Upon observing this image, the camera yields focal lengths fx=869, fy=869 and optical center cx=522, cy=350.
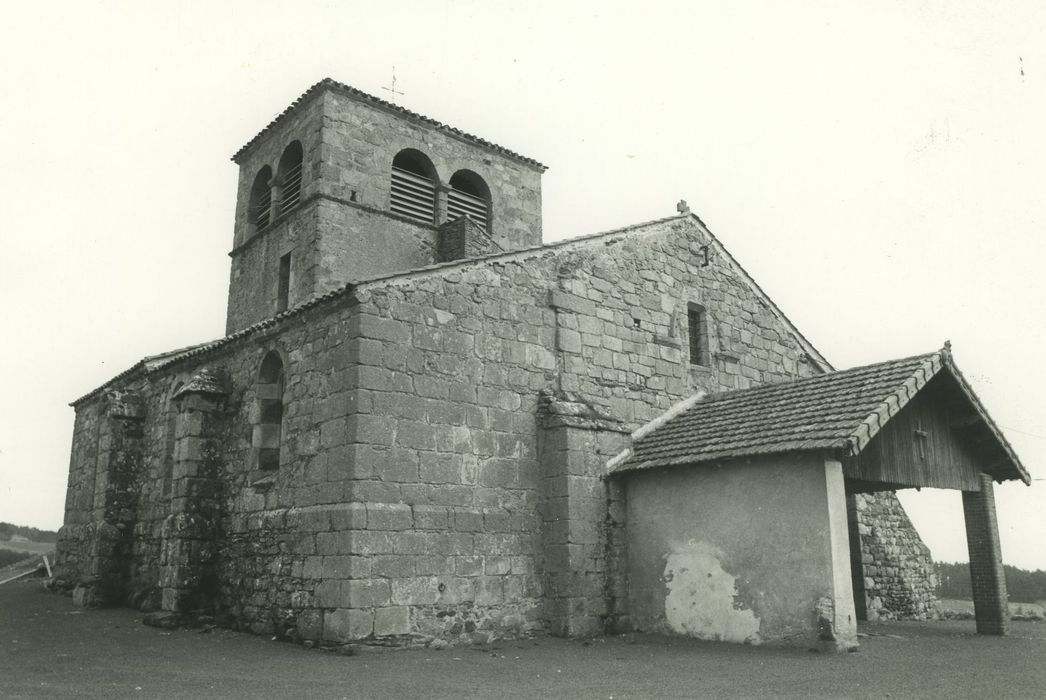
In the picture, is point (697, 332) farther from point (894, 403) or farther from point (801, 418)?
point (894, 403)

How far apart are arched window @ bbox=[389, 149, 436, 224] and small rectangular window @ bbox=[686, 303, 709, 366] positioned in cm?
617

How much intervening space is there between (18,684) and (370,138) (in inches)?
485

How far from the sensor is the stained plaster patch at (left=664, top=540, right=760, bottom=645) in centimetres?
1012

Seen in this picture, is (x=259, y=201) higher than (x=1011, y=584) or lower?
higher

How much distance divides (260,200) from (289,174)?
4.87 ft

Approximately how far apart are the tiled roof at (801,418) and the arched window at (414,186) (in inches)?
300

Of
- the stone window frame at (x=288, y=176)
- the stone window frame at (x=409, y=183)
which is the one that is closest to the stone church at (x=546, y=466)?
the stone window frame at (x=288, y=176)

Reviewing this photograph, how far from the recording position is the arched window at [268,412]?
465 inches

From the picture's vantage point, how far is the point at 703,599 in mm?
10570

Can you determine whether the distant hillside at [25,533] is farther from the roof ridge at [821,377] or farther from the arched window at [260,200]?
the roof ridge at [821,377]

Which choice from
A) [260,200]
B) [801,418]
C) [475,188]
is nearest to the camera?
[801,418]

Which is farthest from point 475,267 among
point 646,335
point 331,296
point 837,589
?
point 837,589

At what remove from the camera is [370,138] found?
17328 millimetres

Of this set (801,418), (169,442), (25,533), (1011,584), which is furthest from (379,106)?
(25,533)
